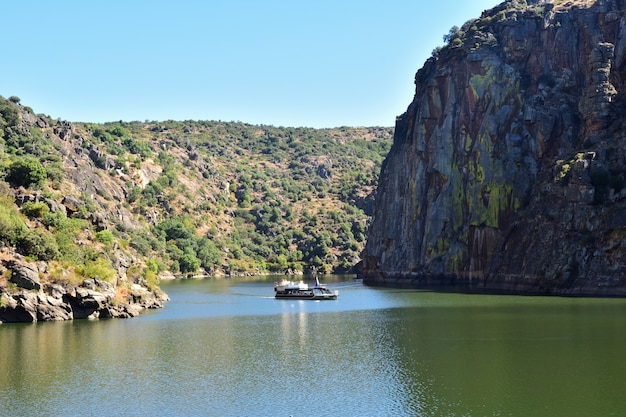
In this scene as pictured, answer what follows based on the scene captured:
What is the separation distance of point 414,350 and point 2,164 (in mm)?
59804

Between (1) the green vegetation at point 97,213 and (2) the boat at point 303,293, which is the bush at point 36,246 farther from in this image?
(2) the boat at point 303,293

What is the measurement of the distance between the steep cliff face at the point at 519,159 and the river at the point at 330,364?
19405 mm

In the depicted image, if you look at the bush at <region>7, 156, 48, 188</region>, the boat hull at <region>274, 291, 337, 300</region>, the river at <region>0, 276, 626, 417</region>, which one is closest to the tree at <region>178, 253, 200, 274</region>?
the boat hull at <region>274, 291, 337, 300</region>

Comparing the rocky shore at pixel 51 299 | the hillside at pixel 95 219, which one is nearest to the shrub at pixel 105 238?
the hillside at pixel 95 219

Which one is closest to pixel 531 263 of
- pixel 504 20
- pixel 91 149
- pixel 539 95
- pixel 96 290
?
pixel 539 95

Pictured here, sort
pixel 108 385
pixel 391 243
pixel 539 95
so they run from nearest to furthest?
pixel 108 385 < pixel 539 95 < pixel 391 243

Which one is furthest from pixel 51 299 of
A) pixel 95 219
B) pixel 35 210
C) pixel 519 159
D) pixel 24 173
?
pixel 519 159

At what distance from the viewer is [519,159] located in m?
113

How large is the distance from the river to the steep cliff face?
63.7 ft

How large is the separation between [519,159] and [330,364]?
7483cm

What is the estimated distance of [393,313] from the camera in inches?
3029

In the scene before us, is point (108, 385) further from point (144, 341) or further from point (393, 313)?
point (393, 313)

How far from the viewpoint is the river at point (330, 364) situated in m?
36.6

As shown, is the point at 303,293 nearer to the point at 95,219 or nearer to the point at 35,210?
the point at 95,219
